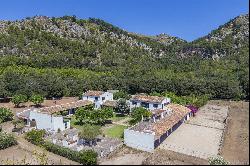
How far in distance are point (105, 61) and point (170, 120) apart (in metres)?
61.7

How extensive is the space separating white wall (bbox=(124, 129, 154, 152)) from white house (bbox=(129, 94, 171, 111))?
713 inches

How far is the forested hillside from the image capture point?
74188mm

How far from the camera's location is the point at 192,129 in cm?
4888

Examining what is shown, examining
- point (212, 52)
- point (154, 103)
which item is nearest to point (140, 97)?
point (154, 103)

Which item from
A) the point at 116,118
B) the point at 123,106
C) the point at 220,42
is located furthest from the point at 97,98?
the point at 220,42

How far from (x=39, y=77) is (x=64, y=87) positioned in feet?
23.2

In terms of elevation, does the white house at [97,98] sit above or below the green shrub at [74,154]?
above

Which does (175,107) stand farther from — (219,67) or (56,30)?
(56,30)

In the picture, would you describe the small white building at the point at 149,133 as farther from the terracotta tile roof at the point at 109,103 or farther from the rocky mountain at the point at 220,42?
the rocky mountain at the point at 220,42

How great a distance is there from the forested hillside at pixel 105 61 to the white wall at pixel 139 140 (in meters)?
18.0

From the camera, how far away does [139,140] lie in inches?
A: 1523

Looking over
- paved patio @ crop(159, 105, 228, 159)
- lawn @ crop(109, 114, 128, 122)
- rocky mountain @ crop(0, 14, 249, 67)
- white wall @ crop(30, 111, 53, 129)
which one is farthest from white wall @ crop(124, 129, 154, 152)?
rocky mountain @ crop(0, 14, 249, 67)

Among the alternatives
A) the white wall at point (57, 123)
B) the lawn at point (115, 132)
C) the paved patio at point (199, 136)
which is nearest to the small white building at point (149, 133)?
the paved patio at point (199, 136)

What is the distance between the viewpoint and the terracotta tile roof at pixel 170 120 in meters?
41.0
